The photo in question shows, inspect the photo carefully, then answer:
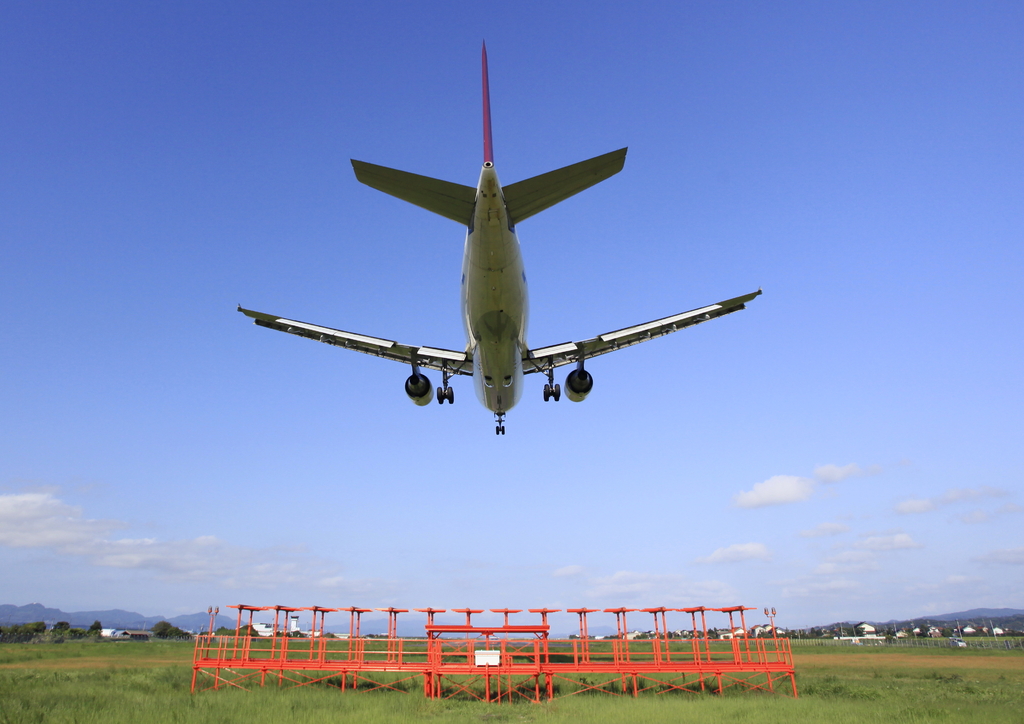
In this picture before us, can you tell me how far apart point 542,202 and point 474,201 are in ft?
6.30

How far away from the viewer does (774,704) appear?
17.6m

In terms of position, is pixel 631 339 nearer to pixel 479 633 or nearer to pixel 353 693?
pixel 479 633

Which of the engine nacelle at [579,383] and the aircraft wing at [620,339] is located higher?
the aircraft wing at [620,339]

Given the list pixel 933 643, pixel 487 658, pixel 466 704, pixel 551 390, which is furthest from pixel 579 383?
pixel 933 643

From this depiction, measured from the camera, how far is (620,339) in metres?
21.9

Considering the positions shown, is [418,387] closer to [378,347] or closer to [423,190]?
[378,347]

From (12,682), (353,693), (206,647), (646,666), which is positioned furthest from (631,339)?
(12,682)

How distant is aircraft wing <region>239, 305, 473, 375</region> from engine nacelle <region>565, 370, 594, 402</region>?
3.84 m

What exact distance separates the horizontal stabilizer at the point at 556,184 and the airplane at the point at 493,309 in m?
0.03

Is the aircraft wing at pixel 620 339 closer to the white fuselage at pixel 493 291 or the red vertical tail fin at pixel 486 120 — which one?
the white fuselage at pixel 493 291

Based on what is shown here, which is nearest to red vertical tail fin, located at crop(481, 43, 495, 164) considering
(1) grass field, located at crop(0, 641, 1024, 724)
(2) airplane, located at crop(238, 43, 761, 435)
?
(2) airplane, located at crop(238, 43, 761, 435)

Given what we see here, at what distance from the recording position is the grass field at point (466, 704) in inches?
595

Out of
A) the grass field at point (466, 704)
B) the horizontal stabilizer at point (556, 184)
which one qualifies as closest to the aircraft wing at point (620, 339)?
the horizontal stabilizer at point (556, 184)

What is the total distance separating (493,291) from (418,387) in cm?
609
